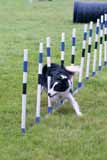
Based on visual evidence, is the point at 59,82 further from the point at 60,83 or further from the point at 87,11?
the point at 87,11

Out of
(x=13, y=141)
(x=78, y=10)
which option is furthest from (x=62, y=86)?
(x=78, y=10)

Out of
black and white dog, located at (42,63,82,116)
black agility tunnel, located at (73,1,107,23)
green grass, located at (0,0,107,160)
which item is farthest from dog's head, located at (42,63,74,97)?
black agility tunnel, located at (73,1,107,23)

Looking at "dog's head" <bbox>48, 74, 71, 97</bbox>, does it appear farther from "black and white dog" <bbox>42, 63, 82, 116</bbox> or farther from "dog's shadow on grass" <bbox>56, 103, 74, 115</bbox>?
"dog's shadow on grass" <bbox>56, 103, 74, 115</bbox>

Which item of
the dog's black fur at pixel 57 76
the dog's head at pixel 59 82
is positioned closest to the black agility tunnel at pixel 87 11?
the dog's black fur at pixel 57 76

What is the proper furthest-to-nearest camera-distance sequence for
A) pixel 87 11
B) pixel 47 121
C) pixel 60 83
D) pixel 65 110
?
pixel 87 11
pixel 65 110
pixel 47 121
pixel 60 83

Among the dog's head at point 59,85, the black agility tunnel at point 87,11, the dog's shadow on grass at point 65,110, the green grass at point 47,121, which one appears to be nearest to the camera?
the green grass at point 47,121

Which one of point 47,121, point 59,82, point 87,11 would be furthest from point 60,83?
point 87,11

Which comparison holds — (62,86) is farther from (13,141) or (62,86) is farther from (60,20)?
(60,20)

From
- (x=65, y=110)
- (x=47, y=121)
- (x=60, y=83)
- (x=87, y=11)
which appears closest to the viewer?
(x=60, y=83)

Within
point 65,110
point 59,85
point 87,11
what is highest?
point 59,85

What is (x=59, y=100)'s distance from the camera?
7879mm

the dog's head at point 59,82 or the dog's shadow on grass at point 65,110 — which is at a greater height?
the dog's head at point 59,82

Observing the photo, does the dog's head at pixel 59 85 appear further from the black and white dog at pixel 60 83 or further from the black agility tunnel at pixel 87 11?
the black agility tunnel at pixel 87 11

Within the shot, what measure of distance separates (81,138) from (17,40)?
28.1ft
